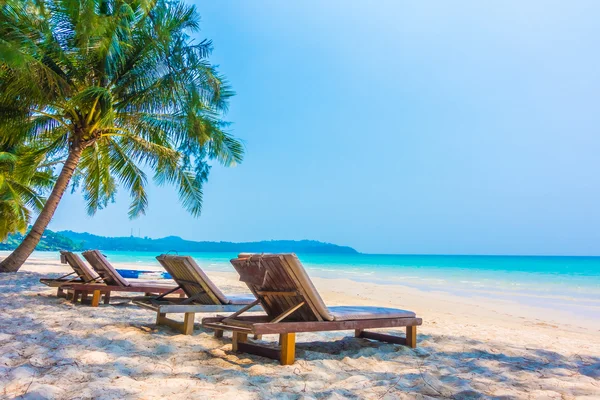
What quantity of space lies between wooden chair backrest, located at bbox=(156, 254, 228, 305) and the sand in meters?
0.35

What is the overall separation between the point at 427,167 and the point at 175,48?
59776mm

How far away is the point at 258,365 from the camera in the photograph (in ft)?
9.96

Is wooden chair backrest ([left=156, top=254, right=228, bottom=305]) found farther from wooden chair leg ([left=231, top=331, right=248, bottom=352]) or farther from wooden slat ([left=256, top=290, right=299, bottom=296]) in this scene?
wooden slat ([left=256, top=290, right=299, bottom=296])

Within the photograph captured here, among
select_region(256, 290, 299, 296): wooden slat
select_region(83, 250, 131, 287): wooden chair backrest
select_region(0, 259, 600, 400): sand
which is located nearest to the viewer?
select_region(0, 259, 600, 400): sand

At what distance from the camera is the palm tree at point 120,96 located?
335 inches

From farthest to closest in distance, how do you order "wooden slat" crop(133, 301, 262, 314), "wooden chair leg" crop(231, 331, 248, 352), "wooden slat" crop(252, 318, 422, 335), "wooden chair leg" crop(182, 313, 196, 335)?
1. "wooden chair leg" crop(182, 313, 196, 335)
2. "wooden slat" crop(133, 301, 262, 314)
3. "wooden chair leg" crop(231, 331, 248, 352)
4. "wooden slat" crop(252, 318, 422, 335)

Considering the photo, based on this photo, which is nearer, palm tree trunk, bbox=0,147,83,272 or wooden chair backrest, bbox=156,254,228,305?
wooden chair backrest, bbox=156,254,228,305

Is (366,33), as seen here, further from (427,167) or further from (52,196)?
(52,196)

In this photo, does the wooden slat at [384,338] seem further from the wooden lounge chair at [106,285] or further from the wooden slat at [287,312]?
the wooden lounge chair at [106,285]

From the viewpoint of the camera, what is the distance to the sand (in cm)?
243

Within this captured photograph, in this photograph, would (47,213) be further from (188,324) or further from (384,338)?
(384,338)

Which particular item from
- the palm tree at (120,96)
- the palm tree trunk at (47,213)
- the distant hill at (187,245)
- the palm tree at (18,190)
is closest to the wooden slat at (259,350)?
the palm tree at (120,96)

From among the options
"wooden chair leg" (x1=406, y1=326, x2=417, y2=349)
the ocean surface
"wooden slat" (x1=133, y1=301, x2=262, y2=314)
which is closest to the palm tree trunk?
"wooden slat" (x1=133, y1=301, x2=262, y2=314)

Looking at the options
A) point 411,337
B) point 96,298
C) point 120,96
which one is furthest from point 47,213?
point 411,337
